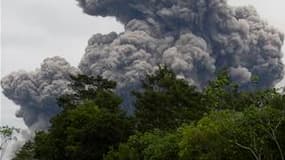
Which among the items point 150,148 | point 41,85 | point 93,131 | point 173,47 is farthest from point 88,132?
point 41,85

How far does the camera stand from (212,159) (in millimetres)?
25594

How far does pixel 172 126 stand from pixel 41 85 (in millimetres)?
75796

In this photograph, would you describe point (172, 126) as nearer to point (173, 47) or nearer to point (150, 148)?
point (150, 148)

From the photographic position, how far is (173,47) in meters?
111

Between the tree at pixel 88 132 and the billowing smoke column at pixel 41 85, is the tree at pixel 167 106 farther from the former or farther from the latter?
the billowing smoke column at pixel 41 85

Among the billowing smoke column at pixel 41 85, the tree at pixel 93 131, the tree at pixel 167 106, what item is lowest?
the tree at pixel 93 131

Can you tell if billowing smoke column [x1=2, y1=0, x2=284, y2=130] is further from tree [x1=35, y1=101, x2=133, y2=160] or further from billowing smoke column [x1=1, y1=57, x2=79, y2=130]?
tree [x1=35, y1=101, x2=133, y2=160]

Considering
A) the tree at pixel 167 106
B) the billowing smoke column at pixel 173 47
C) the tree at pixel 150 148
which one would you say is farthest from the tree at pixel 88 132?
the billowing smoke column at pixel 173 47

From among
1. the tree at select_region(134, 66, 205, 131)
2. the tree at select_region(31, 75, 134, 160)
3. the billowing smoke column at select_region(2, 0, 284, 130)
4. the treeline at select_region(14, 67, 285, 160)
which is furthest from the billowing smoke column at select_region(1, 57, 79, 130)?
the tree at select_region(134, 66, 205, 131)

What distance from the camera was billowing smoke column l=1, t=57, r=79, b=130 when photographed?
109 metres

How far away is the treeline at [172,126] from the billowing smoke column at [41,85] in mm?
56532

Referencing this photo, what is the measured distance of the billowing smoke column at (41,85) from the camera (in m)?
109

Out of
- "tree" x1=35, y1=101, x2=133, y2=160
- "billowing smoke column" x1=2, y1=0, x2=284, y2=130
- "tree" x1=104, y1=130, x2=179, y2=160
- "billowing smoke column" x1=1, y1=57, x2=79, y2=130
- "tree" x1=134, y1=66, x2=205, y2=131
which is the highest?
"billowing smoke column" x1=2, y1=0, x2=284, y2=130

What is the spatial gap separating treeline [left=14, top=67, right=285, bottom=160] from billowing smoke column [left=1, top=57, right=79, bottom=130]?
56532 mm
